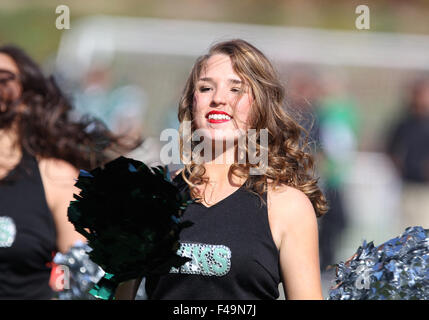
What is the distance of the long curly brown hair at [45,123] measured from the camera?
3096 mm

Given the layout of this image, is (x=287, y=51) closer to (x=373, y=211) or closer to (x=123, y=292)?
(x=373, y=211)

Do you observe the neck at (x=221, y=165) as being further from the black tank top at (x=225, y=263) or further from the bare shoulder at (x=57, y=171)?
the bare shoulder at (x=57, y=171)

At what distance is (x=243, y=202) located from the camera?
86.4 inches

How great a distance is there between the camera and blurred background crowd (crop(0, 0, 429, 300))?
6.65 meters

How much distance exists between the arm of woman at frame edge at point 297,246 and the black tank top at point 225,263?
0.09 ft

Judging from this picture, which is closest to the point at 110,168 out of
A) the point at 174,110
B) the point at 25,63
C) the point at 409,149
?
the point at 25,63

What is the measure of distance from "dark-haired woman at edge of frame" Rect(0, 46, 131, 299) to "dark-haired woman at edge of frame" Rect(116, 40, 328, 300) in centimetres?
78

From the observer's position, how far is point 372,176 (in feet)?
26.3

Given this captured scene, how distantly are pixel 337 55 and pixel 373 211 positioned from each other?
223cm

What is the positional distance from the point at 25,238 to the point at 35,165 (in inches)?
12.5

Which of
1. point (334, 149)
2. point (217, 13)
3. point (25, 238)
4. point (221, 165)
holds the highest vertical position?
point (217, 13)

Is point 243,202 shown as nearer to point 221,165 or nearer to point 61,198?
point 221,165

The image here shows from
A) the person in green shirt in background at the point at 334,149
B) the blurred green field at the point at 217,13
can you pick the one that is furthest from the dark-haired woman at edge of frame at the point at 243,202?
the blurred green field at the point at 217,13

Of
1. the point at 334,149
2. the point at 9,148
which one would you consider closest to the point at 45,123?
the point at 9,148
